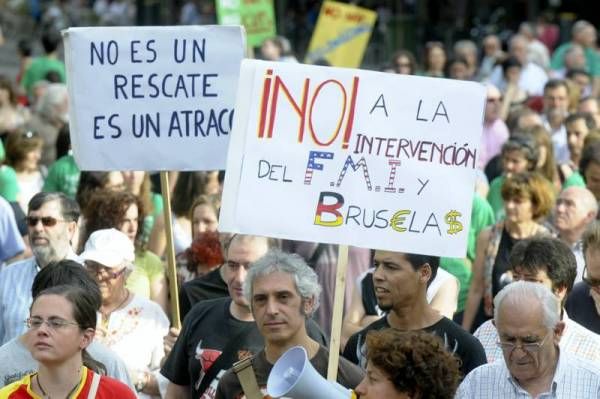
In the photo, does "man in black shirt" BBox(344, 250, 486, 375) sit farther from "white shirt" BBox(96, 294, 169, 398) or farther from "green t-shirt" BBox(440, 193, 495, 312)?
"green t-shirt" BBox(440, 193, 495, 312)

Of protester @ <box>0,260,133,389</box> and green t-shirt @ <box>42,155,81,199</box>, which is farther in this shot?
green t-shirt @ <box>42,155,81,199</box>

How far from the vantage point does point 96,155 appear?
7539 mm

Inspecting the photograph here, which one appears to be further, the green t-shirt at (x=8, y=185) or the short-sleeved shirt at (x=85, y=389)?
the green t-shirt at (x=8, y=185)

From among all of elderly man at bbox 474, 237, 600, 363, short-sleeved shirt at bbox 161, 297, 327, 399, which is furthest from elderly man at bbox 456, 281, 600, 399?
short-sleeved shirt at bbox 161, 297, 327, 399

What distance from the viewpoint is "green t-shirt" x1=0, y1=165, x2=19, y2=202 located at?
1111 cm

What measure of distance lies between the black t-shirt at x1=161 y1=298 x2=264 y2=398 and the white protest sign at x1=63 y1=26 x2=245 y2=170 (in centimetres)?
83

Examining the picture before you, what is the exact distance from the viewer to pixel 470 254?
10.3 m

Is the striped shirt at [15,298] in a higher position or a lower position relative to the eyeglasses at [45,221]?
lower

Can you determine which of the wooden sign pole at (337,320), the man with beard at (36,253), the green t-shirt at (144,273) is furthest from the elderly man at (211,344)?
the green t-shirt at (144,273)

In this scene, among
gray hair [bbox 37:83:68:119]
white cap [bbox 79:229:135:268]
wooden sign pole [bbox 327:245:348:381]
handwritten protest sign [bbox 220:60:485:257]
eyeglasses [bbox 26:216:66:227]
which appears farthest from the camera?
gray hair [bbox 37:83:68:119]

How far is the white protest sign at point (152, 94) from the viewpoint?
758cm

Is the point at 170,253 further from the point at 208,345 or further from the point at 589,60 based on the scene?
the point at 589,60

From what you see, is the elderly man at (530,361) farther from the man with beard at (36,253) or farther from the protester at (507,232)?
the protester at (507,232)

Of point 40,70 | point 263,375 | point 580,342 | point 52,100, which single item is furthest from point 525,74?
point 263,375
